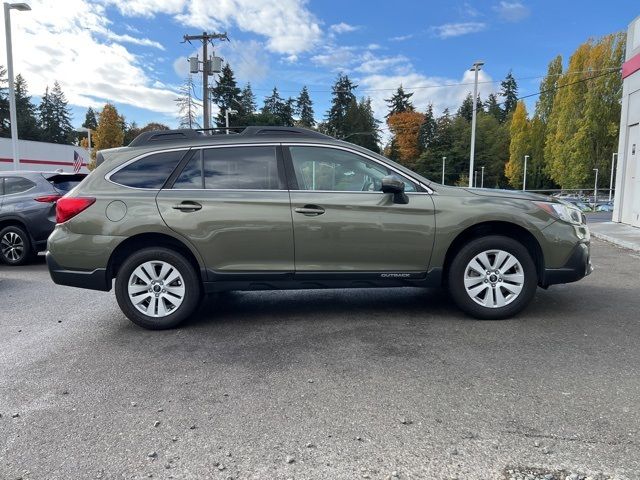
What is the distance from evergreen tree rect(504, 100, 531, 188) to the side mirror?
229ft

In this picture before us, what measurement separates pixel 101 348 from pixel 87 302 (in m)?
1.94

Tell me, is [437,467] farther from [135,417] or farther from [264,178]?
[264,178]

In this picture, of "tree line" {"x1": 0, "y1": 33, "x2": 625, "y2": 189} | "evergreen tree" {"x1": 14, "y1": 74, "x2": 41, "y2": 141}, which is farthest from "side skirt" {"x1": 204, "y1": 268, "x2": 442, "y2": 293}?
"evergreen tree" {"x1": 14, "y1": 74, "x2": 41, "y2": 141}

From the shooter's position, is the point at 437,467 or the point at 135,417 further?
the point at 135,417

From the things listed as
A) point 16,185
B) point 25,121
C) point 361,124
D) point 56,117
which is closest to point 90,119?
point 56,117

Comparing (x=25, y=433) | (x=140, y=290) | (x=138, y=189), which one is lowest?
(x=25, y=433)

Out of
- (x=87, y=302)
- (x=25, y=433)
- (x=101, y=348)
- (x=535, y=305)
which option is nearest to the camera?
(x=25, y=433)

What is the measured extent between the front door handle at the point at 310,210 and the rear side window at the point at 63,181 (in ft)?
20.3

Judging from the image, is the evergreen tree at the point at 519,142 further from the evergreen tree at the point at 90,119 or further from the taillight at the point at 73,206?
the evergreen tree at the point at 90,119

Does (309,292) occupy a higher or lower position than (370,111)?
lower

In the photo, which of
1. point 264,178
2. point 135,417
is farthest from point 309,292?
point 135,417

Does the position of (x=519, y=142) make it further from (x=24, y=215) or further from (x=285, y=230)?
(x=285, y=230)

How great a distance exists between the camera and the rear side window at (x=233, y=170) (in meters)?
4.57

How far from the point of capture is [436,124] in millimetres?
84875
